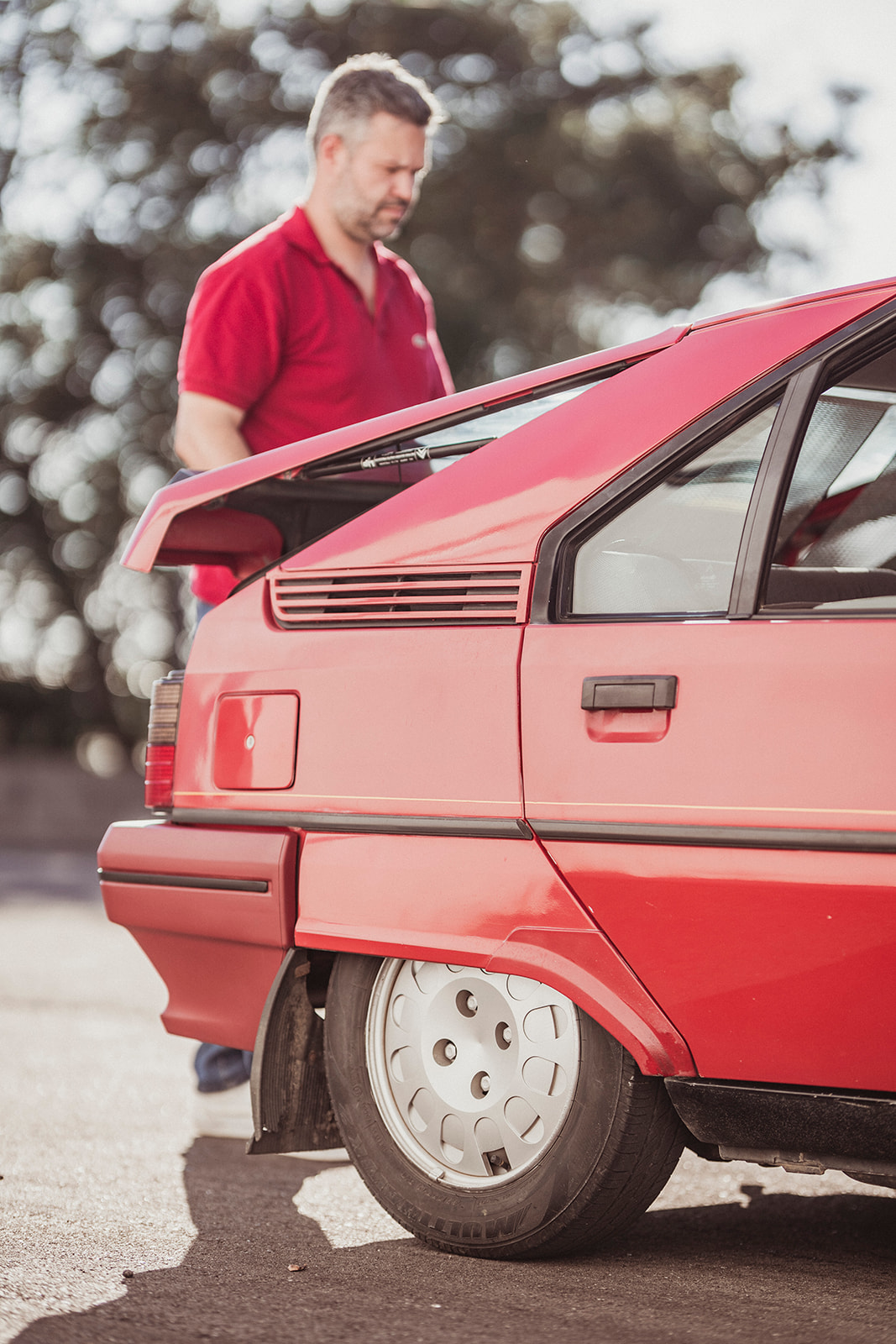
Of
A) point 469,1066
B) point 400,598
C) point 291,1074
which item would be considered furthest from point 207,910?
point 400,598

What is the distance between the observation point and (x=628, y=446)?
2688 mm

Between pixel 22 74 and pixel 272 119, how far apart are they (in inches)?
120

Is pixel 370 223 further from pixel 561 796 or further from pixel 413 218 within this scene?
pixel 413 218

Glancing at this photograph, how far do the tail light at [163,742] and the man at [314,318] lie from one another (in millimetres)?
637

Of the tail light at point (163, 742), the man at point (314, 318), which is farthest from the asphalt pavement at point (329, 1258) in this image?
the tail light at point (163, 742)

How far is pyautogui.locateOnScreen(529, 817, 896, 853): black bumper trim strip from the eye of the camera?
2266 mm

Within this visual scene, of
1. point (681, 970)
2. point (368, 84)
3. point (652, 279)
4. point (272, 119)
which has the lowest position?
point (681, 970)

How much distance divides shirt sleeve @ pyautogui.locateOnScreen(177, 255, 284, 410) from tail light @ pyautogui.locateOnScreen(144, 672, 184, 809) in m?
0.97

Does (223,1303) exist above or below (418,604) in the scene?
below

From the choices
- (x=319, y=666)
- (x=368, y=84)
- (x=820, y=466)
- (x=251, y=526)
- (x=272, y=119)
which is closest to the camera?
(x=319, y=666)

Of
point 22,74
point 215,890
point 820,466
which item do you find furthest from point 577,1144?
point 22,74

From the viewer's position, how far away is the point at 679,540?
2.64 metres

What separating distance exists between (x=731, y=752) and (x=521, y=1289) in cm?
100

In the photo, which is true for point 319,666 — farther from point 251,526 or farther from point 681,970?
point 681,970
